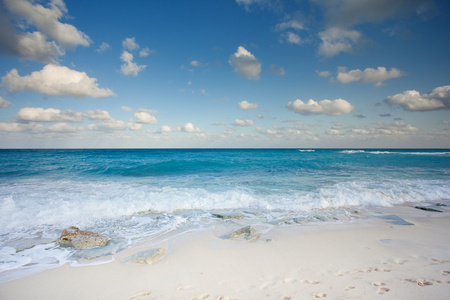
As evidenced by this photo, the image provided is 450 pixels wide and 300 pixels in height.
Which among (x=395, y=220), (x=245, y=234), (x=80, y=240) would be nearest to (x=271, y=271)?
(x=245, y=234)

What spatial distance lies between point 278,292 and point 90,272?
3540 millimetres

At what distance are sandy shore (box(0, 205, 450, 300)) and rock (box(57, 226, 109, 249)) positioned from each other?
2.63 feet

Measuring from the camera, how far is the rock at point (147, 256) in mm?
4066

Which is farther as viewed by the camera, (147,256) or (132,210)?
(132,210)

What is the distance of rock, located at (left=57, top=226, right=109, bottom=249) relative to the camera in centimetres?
471

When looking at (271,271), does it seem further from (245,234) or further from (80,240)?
(80,240)

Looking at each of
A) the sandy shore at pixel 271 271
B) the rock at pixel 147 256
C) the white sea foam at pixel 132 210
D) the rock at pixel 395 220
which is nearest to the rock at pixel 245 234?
the sandy shore at pixel 271 271

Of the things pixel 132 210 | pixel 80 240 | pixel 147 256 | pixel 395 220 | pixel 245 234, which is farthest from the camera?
pixel 132 210

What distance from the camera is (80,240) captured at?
4.76 m

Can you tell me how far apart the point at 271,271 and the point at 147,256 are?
2.59m

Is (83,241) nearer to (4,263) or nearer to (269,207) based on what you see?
(4,263)

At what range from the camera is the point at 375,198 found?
366 inches

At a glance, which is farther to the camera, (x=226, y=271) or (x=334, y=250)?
(x=334, y=250)

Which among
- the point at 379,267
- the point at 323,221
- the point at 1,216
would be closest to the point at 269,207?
the point at 323,221
